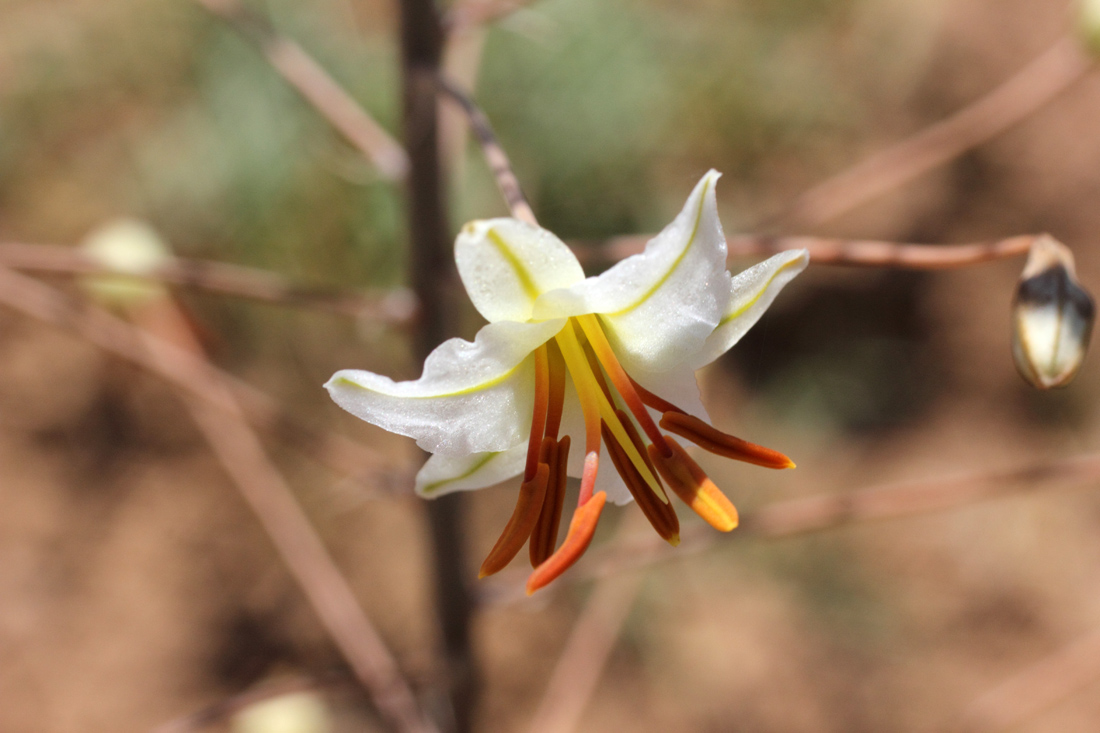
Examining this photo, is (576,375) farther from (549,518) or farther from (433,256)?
(433,256)

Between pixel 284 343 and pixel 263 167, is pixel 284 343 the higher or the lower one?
the lower one

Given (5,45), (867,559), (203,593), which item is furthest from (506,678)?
(5,45)

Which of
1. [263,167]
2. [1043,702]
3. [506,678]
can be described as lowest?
[506,678]

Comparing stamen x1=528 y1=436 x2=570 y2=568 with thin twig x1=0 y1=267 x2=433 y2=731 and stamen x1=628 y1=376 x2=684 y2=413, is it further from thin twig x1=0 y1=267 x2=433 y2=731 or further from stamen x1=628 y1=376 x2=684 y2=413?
thin twig x1=0 y1=267 x2=433 y2=731

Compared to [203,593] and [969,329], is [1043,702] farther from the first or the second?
[203,593]

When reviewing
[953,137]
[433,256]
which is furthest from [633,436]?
[953,137]

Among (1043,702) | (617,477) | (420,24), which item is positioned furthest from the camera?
(1043,702)

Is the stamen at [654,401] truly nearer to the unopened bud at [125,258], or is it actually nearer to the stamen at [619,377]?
the stamen at [619,377]

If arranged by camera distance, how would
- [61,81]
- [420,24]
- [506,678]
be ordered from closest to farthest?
[420,24] < [506,678] < [61,81]

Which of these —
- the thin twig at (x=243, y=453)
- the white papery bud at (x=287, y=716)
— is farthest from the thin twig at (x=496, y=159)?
the white papery bud at (x=287, y=716)
